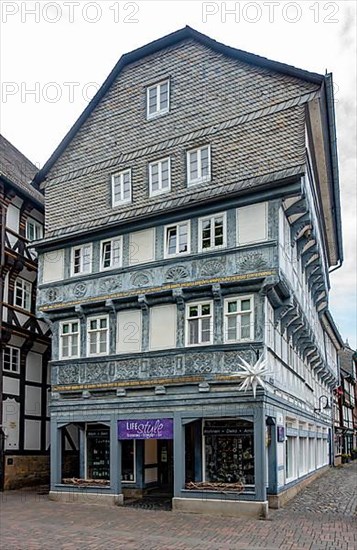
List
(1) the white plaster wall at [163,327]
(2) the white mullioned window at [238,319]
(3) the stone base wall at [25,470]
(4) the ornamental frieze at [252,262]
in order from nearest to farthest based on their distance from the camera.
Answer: (4) the ornamental frieze at [252,262]
(2) the white mullioned window at [238,319]
(1) the white plaster wall at [163,327]
(3) the stone base wall at [25,470]

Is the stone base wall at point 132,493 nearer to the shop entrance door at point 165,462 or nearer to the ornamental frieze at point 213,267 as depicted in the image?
the shop entrance door at point 165,462

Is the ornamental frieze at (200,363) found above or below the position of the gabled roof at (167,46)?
below

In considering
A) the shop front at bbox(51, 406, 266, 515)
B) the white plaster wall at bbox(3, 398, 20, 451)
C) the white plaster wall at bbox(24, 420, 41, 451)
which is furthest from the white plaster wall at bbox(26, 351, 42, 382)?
the shop front at bbox(51, 406, 266, 515)

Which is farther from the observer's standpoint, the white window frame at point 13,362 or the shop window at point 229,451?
the white window frame at point 13,362

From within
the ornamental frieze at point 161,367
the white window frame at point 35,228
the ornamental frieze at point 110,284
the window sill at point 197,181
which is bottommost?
the ornamental frieze at point 161,367

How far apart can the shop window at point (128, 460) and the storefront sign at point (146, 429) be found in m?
1.80

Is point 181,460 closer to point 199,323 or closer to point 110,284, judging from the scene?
point 199,323

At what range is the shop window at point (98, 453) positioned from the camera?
1941 cm

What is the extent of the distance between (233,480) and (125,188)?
9.49 metres

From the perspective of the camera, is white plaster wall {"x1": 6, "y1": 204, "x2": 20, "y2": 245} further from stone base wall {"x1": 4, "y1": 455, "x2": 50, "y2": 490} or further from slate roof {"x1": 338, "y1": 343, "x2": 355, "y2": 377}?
slate roof {"x1": 338, "y1": 343, "x2": 355, "y2": 377}

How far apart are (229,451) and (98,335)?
5.39m

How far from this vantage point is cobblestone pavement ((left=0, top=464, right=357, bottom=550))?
1225 centimetres

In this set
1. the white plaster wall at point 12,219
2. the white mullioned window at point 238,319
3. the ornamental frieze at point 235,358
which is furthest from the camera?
the white plaster wall at point 12,219

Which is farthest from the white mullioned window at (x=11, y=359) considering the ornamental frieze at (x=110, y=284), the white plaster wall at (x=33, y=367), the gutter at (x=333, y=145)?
the gutter at (x=333, y=145)
